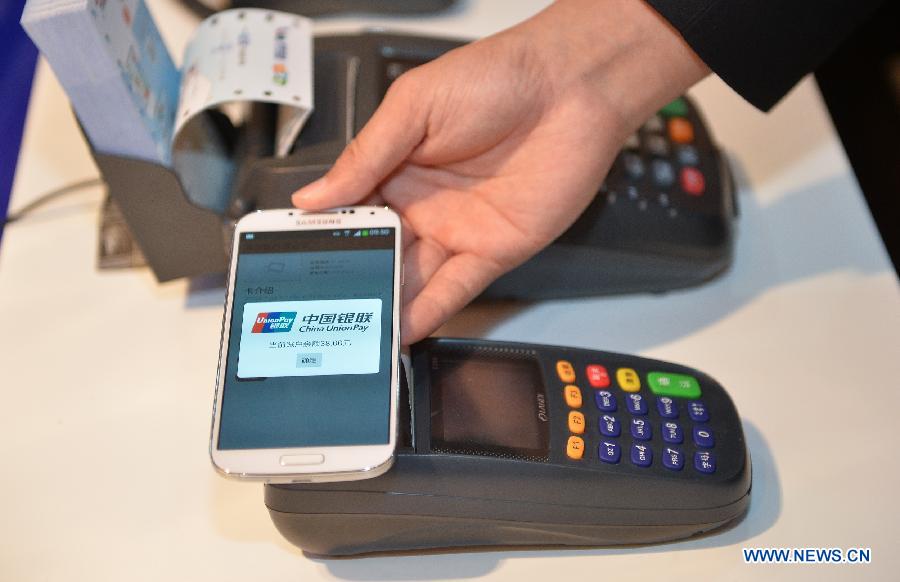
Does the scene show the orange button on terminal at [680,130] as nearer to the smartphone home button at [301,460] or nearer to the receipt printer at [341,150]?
the receipt printer at [341,150]

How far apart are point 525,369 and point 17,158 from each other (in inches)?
20.3

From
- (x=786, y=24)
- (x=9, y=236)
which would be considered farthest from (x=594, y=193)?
(x=9, y=236)

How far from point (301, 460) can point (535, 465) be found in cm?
13

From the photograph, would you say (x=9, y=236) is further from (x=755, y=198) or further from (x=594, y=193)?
(x=755, y=198)

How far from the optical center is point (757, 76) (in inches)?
22.6

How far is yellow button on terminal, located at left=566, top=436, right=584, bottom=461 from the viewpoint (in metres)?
0.46

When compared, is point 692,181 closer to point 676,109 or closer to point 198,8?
point 676,109

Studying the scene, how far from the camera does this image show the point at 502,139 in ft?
1.94

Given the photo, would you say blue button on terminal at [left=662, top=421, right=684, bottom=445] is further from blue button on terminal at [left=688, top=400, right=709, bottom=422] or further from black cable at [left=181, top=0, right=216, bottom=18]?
black cable at [left=181, top=0, right=216, bottom=18]

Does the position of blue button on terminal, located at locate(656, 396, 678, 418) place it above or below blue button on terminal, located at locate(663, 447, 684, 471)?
above

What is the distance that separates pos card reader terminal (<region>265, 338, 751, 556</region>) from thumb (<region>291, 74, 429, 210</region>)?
0.11 m

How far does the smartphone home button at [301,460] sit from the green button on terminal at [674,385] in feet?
0.68
